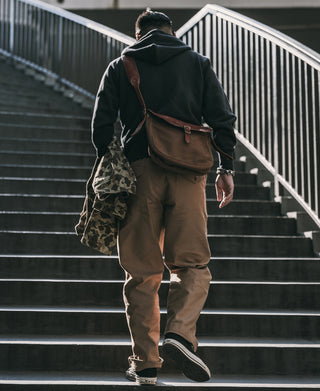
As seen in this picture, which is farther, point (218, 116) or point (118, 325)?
point (118, 325)

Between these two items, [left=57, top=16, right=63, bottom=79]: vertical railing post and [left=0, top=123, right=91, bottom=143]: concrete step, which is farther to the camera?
[left=57, top=16, right=63, bottom=79]: vertical railing post

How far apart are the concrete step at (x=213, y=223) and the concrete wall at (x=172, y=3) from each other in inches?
318

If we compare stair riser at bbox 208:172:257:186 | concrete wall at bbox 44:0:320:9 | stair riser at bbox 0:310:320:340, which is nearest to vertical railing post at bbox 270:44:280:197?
stair riser at bbox 208:172:257:186

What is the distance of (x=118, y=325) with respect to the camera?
3.26m

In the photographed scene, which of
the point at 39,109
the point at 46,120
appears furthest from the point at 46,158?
the point at 39,109

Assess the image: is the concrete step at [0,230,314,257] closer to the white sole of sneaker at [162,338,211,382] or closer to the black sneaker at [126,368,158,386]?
the black sneaker at [126,368,158,386]

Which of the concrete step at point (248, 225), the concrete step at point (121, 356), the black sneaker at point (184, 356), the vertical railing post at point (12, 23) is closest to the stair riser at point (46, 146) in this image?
the concrete step at point (248, 225)

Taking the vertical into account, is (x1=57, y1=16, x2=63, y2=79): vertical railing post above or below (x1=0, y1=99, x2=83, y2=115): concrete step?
above

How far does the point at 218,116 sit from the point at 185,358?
43.0 inches

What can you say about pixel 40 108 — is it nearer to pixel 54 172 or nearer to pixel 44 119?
pixel 44 119

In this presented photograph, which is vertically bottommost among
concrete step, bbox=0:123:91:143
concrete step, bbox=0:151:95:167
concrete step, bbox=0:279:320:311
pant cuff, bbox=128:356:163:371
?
pant cuff, bbox=128:356:163:371

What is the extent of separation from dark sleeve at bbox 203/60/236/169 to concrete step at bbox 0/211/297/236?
170 centimetres

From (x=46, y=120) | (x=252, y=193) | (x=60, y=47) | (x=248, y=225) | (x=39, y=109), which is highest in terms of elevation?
(x=60, y=47)

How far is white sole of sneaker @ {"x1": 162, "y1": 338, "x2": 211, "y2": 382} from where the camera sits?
7.89ft
